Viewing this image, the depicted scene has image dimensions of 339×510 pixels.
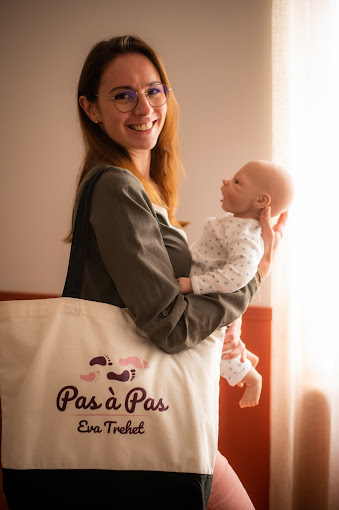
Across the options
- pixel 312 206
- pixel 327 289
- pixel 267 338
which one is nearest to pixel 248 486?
pixel 267 338

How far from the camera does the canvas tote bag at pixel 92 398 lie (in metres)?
0.99

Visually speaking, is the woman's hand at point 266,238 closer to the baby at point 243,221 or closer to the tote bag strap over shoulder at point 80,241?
the baby at point 243,221

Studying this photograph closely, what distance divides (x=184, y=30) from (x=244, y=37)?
27cm

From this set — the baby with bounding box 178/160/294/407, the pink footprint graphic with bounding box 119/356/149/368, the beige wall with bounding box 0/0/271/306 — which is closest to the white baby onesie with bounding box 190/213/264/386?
the baby with bounding box 178/160/294/407

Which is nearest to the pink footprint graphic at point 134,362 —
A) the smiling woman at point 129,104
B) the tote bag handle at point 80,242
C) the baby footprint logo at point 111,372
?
the baby footprint logo at point 111,372

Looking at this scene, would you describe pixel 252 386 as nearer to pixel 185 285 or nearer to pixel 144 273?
pixel 185 285

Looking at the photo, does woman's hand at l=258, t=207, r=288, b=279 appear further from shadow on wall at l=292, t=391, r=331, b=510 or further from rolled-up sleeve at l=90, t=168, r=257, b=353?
shadow on wall at l=292, t=391, r=331, b=510

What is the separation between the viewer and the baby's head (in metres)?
1.27

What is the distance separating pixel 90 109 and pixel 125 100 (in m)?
0.14

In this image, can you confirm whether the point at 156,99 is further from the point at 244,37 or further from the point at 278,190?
the point at 244,37

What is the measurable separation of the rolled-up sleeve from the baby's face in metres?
0.30

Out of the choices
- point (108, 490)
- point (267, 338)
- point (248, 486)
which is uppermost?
point (108, 490)

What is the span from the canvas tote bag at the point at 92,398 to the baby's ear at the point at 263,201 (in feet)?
1.57

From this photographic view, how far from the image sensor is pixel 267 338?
79.5 inches
